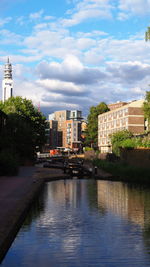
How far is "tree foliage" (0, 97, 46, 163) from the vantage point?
192 feet

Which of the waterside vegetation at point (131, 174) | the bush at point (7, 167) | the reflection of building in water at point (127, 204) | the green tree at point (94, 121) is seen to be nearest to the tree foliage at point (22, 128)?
the bush at point (7, 167)

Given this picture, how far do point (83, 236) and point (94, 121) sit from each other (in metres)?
105

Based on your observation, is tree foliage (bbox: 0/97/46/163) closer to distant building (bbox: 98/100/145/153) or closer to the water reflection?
distant building (bbox: 98/100/145/153)

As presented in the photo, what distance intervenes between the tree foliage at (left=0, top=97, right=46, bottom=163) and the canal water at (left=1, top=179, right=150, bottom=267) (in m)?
33.0

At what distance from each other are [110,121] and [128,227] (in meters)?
91.7

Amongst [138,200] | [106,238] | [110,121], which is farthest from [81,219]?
[110,121]

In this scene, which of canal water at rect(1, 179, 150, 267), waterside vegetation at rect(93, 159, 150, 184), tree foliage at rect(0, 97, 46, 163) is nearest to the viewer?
canal water at rect(1, 179, 150, 267)

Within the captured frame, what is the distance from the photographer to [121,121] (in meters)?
97.9

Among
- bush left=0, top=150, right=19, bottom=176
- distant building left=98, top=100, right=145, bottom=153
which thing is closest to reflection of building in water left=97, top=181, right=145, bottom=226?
bush left=0, top=150, right=19, bottom=176

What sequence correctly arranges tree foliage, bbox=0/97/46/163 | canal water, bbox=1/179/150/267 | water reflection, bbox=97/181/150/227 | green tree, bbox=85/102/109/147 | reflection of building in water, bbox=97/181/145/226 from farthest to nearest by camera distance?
green tree, bbox=85/102/109/147, tree foliage, bbox=0/97/46/163, reflection of building in water, bbox=97/181/145/226, water reflection, bbox=97/181/150/227, canal water, bbox=1/179/150/267

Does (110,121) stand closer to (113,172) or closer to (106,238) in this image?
(113,172)

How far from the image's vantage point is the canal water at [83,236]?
10203mm

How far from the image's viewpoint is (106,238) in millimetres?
12750

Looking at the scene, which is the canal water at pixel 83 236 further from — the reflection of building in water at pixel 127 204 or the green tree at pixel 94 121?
the green tree at pixel 94 121
